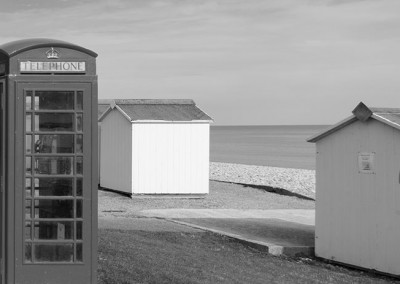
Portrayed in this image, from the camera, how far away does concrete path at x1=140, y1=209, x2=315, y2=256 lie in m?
15.4

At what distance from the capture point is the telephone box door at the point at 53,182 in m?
8.50

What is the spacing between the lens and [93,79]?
848cm

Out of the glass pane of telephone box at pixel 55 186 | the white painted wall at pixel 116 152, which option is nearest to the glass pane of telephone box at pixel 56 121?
the glass pane of telephone box at pixel 55 186

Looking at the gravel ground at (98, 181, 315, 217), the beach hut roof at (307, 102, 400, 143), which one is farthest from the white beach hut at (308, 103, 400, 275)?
the gravel ground at (98, 181, 315, 217)

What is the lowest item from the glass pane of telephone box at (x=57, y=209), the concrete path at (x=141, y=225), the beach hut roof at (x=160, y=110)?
the concrete path at (x=141, y=225)

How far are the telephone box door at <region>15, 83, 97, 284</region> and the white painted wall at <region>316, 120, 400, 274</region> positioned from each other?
6.50 m

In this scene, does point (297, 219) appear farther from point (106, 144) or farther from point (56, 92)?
point (56, 92)

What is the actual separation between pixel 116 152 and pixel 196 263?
12439 mm

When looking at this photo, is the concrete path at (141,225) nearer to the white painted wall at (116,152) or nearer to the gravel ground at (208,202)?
the gravel ground at (208,202)

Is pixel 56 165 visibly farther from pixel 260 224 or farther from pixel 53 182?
pixel 260 224

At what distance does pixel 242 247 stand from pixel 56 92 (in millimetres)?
7324

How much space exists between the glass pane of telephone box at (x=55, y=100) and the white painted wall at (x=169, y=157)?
14.7 metres

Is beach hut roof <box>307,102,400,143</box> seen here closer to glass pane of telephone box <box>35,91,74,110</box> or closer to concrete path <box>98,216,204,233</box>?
concrete path <box>98,216,204,233</box>

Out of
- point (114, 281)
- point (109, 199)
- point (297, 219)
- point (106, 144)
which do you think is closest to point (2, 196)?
point (114, 281)
